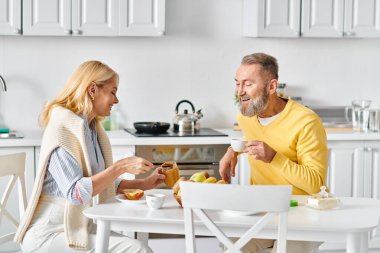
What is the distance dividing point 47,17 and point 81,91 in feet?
5.95

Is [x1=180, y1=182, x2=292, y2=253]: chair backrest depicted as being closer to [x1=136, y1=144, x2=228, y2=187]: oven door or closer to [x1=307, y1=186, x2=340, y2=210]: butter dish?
[x1=307, y1=186, x2=340, y2=210]: butter dish

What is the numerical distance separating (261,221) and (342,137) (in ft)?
8.70

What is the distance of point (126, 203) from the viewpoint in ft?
10.6

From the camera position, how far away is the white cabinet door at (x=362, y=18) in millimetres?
5555

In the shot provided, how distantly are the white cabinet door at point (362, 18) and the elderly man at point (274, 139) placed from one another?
193 centimetres

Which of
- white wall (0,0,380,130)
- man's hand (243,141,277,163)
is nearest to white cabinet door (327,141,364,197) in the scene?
white wall (0,0,380,130)

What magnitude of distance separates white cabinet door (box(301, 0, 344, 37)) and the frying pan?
1181 mm

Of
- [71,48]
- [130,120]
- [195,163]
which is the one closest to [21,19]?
[71,48]

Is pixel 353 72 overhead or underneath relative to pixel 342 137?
overhead

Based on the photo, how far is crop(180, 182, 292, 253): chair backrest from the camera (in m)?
2.73

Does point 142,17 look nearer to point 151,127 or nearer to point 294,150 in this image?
point 151,127

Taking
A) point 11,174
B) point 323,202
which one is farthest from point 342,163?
point 11,174

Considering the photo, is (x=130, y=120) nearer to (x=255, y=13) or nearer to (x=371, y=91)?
(x=255, y=13)

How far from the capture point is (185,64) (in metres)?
5.76
